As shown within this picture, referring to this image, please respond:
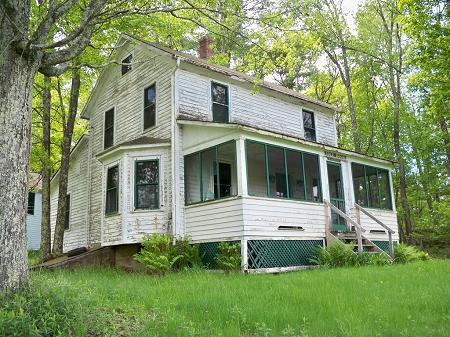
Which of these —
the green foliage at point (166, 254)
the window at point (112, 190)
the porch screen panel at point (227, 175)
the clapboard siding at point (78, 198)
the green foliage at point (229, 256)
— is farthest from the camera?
the clapboard siding at point (78, 198)

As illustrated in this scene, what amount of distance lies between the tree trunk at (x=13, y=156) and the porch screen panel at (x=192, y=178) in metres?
7.86

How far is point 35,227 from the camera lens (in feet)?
95.9

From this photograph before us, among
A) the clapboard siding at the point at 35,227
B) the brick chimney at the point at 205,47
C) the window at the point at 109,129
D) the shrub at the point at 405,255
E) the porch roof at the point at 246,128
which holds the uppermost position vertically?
the brick chimney at the point at 205,47

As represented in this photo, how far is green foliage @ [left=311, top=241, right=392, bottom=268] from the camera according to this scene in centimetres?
1259

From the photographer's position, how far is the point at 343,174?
1591cm

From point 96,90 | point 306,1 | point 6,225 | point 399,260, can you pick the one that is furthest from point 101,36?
point 399,260

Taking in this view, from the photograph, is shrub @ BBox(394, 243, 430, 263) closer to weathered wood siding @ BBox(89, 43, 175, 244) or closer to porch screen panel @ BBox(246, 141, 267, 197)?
porch screen panel @ BBox(246, 141, 267, 197)

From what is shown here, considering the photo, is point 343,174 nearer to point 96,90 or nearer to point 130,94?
point 130,94

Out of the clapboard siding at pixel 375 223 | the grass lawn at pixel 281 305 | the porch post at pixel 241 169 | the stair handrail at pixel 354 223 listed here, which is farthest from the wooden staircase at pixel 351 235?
the grass lawn at pixel 281 305

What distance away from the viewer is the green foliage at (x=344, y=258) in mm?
12586

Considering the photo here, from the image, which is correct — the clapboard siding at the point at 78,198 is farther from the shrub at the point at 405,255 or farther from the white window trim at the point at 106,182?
the shrub at the point at 405,255

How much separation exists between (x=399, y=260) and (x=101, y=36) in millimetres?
13101

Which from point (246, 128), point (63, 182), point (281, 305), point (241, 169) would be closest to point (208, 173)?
point (241, 169)

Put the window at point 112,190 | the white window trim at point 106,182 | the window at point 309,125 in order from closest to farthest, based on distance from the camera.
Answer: the white window trim at point 106,182, the window at point 112,190, the window at point 309,125
